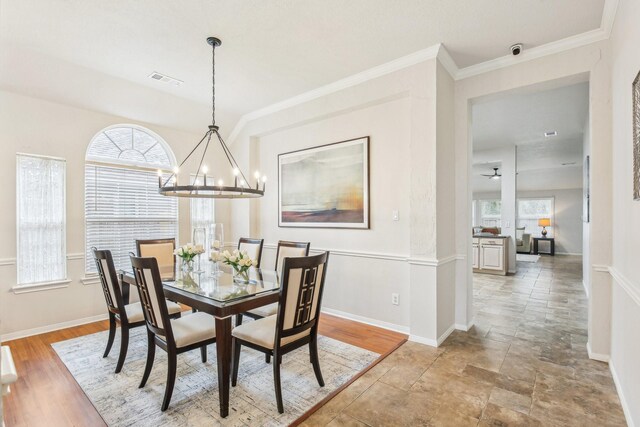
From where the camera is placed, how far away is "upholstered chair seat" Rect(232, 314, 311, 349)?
7.33 feet

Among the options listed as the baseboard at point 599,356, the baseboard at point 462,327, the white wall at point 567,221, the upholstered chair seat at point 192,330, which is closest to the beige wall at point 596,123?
the baseboard at point 599,356

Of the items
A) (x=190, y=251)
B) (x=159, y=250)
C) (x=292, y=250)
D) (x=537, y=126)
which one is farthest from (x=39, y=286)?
(x=537, y=126)

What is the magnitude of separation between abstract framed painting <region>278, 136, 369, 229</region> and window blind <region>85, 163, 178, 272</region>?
5.67 ft

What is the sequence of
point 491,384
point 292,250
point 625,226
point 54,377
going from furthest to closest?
point 292,250, point 54,377, point 491,384, point 625,226

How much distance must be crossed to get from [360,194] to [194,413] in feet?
8.88

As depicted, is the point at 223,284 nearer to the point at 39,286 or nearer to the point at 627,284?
the point at 39,286

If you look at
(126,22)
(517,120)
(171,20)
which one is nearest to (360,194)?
(171,20)

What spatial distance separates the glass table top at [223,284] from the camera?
93.0 inches

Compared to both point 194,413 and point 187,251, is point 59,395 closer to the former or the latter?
point 194,413

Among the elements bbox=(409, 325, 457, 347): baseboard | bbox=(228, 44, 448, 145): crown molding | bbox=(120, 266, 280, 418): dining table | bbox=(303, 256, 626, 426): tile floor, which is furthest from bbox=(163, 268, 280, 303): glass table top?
bbox=(228, 44, 448, 145): crown molding

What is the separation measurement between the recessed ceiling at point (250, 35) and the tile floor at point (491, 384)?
2.90 m

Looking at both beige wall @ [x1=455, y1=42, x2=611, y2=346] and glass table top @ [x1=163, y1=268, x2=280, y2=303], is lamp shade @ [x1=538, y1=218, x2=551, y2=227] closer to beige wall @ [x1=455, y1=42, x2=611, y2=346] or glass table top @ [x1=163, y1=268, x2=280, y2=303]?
beige wall @ [x1=455, y1=42, x2=611, y2=346]

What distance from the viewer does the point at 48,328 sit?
12.0ft

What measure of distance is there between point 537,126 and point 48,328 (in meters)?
7.51
